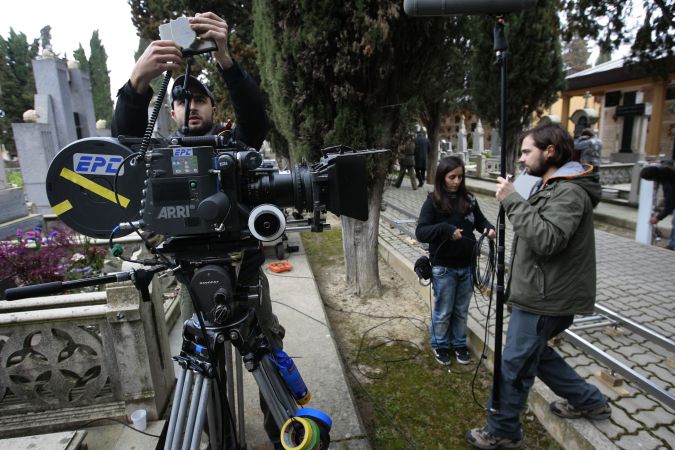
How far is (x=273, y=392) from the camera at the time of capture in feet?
5.75

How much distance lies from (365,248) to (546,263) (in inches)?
114

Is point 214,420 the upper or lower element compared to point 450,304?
upper

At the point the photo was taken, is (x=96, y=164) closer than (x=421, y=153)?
Yes

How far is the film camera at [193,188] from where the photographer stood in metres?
1.39

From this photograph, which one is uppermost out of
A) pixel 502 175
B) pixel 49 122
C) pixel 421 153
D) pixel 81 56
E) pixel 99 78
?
pixel 81 56

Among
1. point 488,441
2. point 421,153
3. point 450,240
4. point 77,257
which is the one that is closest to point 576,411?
point 488,441

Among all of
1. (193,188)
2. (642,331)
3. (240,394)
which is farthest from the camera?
(642,331)

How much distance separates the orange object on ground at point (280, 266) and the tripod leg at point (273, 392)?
3991 mm

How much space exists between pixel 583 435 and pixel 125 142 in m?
3.05

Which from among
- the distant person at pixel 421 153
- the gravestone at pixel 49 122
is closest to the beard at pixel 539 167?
the gravestone at pixel 49 122

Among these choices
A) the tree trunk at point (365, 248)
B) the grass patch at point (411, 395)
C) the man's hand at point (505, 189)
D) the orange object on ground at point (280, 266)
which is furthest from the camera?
the orange object on ground at point (280, 266)

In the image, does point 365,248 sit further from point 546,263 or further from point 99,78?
point 99,78

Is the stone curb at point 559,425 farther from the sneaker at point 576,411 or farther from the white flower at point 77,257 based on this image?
the white flower at point 77,257

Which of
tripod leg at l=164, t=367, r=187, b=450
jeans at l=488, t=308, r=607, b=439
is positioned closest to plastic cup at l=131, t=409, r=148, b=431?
tripod leg at l=164, t=367, r=187, b=450
